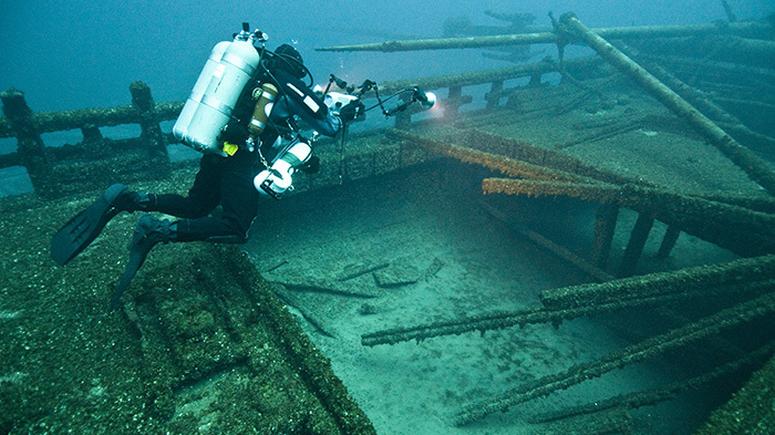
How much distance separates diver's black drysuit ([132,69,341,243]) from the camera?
3230 mm

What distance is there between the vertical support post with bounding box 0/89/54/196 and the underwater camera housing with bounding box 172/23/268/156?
3.13 metres

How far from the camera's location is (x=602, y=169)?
575 cm

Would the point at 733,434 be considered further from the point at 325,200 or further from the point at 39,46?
the point at 39,46

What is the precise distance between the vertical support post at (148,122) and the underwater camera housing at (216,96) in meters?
2.77

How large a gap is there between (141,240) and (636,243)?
603 cm

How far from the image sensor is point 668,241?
20.4 ft

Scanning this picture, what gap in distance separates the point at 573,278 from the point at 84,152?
789cm

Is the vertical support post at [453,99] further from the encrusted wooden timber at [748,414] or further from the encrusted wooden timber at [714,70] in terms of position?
the encrusted wooden timber at [714,70]

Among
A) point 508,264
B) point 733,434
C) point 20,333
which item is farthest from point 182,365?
point 508,264

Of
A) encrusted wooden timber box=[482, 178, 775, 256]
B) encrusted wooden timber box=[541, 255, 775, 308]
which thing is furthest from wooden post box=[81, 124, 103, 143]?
encrusted wooden timber box=[541, 255, 775, 308]

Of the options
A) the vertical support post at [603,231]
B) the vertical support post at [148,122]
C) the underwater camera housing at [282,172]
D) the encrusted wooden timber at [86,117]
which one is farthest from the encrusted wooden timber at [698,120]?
the vertical support post at [148,122]

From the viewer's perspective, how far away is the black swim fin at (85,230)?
322 centimetres

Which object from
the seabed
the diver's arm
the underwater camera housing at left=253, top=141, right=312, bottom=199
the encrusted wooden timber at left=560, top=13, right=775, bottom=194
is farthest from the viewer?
the encrusted wooden timber at left=560, top=13, right=775, bottom=194

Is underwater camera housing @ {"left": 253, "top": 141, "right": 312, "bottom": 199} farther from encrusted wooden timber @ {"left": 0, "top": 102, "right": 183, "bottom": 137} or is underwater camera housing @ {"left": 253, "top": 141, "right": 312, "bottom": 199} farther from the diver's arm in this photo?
encrusted wooden timber @ {"left": 0, "top": 102, "right": 183, "bottom": 137}
